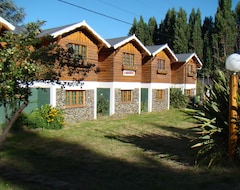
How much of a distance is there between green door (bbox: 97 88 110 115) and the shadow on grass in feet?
32.8

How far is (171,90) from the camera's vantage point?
2864 centimetres

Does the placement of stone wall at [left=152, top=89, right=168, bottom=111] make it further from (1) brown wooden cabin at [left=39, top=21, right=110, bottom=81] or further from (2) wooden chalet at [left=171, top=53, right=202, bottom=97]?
(1) brown wooden cabin at [left=39, top=21, right=110, bottom=81]

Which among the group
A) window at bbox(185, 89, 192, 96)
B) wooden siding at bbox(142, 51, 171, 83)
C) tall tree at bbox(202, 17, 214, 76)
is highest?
tall tree at bbox(202, 17, 214, 76)

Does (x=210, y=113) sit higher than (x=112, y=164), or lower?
higher

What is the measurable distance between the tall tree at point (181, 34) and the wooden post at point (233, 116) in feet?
108

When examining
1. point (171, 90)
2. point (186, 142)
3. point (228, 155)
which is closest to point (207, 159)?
point (228, 155)

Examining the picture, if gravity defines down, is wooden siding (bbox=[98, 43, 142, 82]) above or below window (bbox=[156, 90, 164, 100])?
above

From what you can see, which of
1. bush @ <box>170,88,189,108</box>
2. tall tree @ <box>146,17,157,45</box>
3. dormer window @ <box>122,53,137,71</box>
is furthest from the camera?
tall tree @ <box>146,17,157,45</box>

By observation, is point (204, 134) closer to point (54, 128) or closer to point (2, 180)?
point (2, 180)

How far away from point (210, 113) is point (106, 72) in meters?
13.6

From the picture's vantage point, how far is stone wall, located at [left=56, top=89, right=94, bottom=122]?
1675 centimetres

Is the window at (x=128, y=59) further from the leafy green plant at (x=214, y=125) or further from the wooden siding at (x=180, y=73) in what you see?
the leafy green plant at (x=214, y=125)

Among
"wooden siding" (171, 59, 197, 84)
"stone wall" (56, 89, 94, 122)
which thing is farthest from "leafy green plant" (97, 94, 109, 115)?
"wooden siding" (171, 59, 197, 84)

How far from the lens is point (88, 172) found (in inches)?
284
